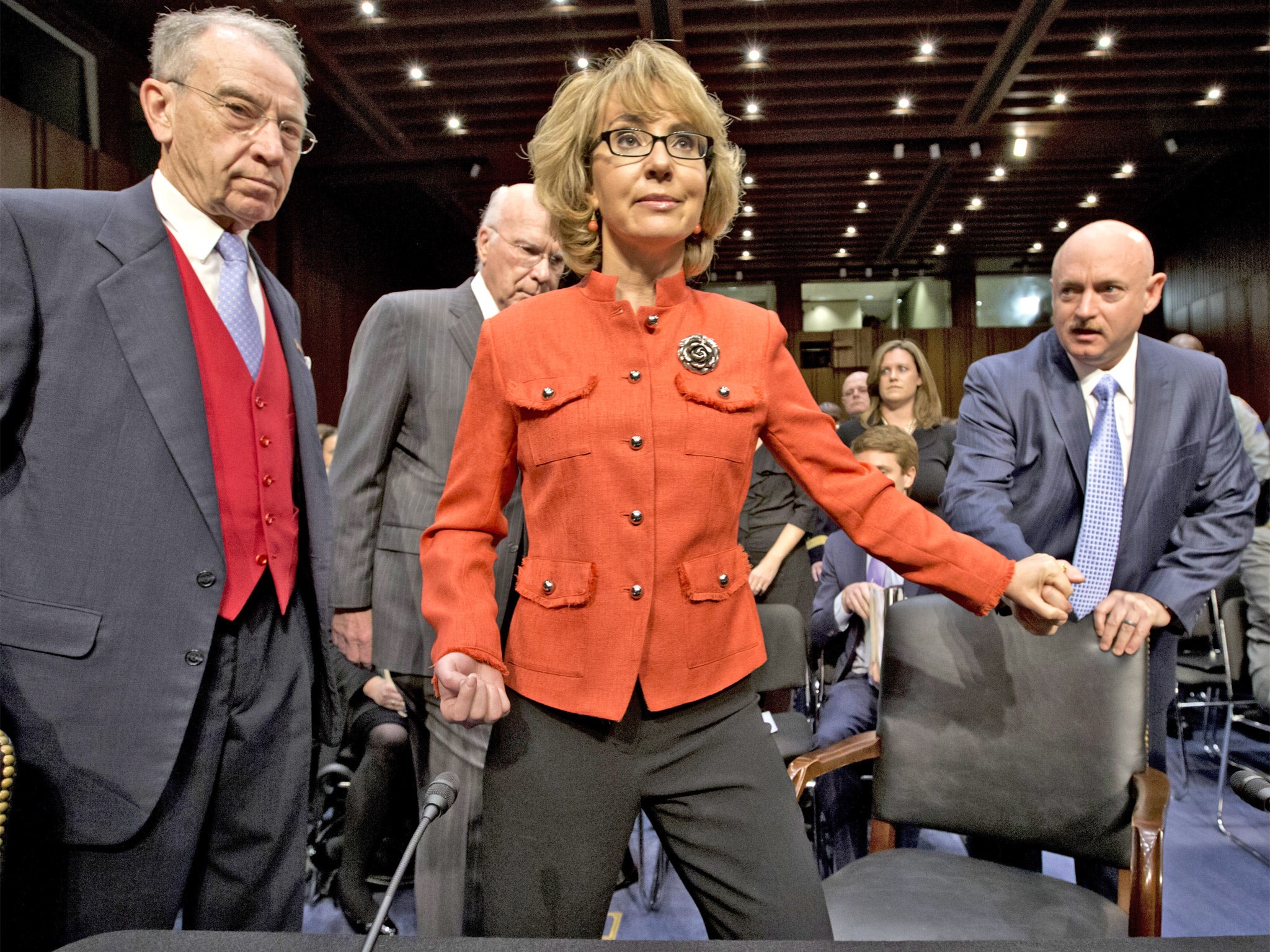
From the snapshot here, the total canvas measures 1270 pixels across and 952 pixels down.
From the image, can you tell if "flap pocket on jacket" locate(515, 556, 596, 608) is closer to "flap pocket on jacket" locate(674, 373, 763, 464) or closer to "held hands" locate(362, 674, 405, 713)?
"flap pocket on jacket" locate(674, 373, 763, 464)

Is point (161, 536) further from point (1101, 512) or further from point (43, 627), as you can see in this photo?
point (1101, 512)

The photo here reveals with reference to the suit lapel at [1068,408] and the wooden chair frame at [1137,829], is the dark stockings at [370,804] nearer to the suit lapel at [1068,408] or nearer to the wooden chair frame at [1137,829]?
the wooden chair frame at [1137,829]

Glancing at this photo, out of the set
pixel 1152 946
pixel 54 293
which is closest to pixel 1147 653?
pixel 1152 946

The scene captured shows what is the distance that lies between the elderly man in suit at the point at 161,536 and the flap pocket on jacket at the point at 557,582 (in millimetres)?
424

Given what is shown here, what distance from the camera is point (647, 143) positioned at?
1103 mm

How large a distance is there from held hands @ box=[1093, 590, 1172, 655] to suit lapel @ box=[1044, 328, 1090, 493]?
0.97 feet

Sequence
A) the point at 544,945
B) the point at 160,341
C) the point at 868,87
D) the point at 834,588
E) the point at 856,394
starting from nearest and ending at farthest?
1. the point at 544,945
2. the point at 160,341
3. the point at 834,588
4. the point at 856,394
5. the point at 868,87

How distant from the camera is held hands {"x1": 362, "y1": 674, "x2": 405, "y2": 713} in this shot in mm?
2748

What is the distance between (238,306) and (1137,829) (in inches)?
65.8

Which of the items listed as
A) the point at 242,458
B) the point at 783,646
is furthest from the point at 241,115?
the point at 783,646

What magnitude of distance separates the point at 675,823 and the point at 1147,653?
1198mm

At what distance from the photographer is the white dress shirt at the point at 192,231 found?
1295 mm

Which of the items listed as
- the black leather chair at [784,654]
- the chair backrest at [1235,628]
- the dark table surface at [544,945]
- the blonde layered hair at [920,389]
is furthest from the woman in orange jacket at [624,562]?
the chair backrest at [1235,628]

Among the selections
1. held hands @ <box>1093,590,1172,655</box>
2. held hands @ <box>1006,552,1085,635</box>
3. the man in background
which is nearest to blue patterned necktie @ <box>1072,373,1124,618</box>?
held hands @ <box>1093,590,1172,655</box>
